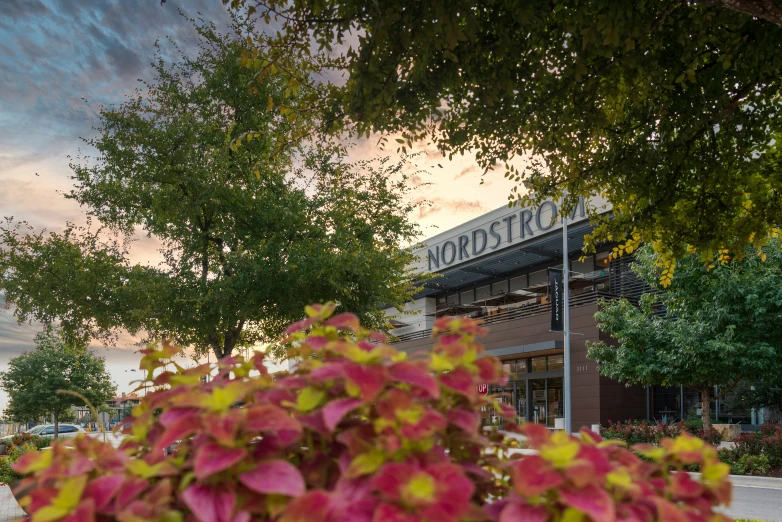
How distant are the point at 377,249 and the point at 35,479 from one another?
707 inches

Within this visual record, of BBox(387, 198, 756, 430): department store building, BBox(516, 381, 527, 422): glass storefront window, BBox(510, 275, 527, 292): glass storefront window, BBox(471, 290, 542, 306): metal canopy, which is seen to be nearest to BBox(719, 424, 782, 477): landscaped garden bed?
BBox(387, 198, 756, 430): department store building

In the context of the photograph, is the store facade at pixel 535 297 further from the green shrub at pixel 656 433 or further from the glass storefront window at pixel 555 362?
the green shrub at pixel 656 433

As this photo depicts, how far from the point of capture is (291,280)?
1683cm

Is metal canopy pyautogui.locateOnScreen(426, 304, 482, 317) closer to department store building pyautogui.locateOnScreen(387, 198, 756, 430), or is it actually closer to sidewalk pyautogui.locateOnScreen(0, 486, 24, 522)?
department store building pyautogui.locateOnScreen(387, 198, 756, 430)

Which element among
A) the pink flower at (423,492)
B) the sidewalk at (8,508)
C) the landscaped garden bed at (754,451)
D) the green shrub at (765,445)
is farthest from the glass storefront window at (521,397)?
the pink flower at (423,492)

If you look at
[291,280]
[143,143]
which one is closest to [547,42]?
[291,280]

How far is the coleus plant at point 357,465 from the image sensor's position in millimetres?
1142

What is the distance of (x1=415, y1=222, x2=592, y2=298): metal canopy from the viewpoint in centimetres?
3312

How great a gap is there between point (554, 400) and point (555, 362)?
6.61 ft

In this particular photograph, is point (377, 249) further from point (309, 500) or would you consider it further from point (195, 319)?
point (309, 500)

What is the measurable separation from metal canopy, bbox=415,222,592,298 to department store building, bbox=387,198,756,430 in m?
0.06

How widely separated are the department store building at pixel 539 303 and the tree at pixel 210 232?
26.1 ft

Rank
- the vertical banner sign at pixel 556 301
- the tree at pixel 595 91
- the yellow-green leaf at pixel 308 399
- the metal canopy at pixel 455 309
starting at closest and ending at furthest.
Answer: the yellow-green leaf at pixel 308 399 → the tree at pixel 595 91 → the vertical banner sign at pixel 556 301 → the metal canopy at pixel 455 309

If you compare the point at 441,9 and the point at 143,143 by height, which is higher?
the point at 143,143
